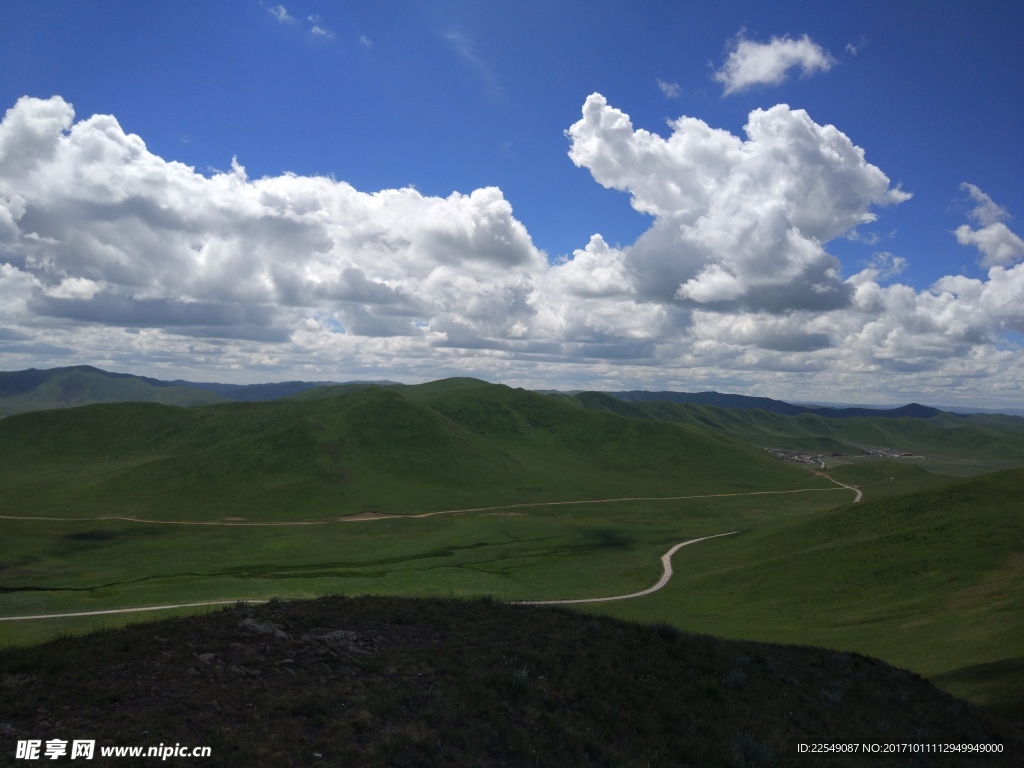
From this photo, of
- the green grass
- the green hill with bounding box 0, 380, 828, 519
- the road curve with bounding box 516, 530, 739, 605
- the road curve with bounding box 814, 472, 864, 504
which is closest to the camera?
the road curve with bounding box 516, 530, 739, 605

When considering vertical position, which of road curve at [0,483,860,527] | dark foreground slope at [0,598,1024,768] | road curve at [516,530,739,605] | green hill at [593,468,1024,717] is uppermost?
dark foreground slope at [0,598,1024,768]

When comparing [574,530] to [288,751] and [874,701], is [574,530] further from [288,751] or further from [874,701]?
[288,751]

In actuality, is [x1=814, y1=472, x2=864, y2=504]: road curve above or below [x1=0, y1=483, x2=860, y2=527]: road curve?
above

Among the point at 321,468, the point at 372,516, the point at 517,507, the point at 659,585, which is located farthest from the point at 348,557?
the point at 321,468

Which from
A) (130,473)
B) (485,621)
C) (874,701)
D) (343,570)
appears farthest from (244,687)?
(130,473)

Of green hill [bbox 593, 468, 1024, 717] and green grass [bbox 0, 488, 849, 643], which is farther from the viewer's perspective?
green grass [bbox 0, 488, 849, 643]

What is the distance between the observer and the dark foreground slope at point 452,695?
13234 mm

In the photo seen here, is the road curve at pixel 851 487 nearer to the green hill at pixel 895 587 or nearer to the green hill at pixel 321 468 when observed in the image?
the green hill at pixel 321 468

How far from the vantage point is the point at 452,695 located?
16.0 meters

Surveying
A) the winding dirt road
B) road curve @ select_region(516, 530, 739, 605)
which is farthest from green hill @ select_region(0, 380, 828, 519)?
road curve @ select_region(516, 530, 739, 605)

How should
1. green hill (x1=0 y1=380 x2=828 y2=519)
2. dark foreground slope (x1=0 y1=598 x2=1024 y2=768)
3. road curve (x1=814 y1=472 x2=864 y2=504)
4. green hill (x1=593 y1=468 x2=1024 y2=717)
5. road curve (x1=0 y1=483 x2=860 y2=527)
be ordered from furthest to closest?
road curve (x1=814 y1=472 x2=864 y2=504) < green hill (x1=0 y1=380 x2=828 y2=519) < road curve (x1=0 y1=483 x2=860 y2=527) < green hill (x1=593 y1=468 x2=1024 y2=717) < dark foreground slope (x1=0 y1=598 x2=1024 y2=768)

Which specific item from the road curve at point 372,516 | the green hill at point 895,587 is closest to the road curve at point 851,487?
the road curve at point 372,516

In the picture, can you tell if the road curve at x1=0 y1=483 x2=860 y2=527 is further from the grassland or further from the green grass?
the green grass

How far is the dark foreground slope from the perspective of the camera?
13.2 metres
